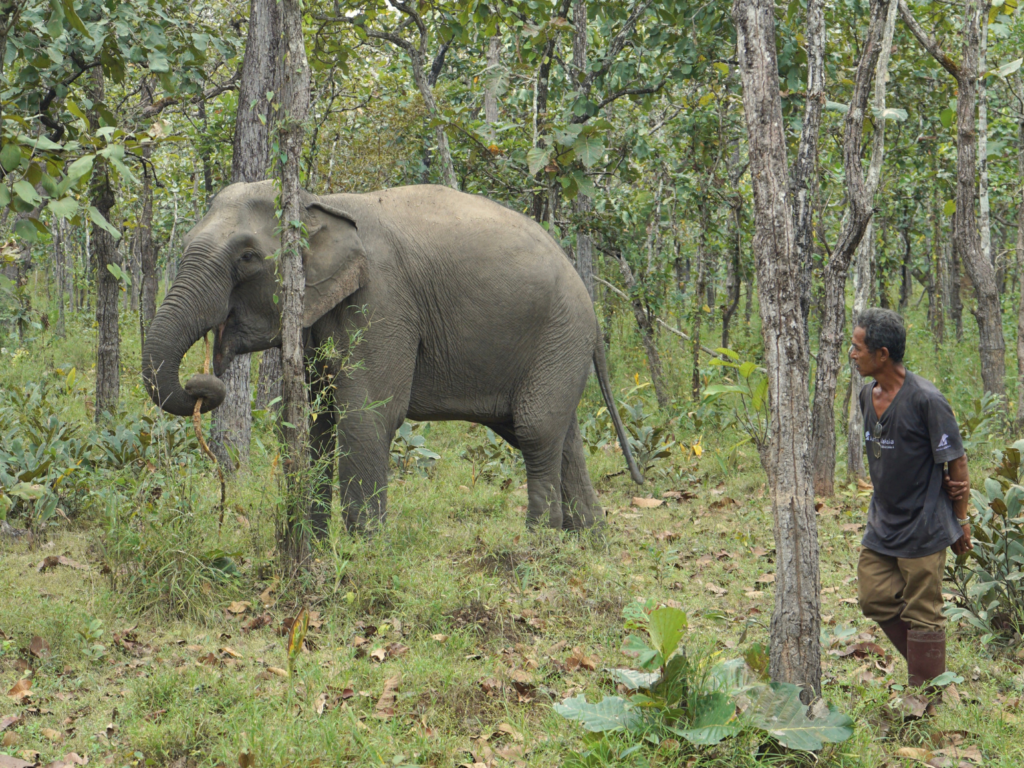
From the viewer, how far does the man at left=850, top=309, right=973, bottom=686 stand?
4.10 m

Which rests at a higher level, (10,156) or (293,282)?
(10,156)

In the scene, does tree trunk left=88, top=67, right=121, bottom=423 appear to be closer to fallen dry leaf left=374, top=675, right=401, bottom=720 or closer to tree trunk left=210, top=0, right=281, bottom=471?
tree trunk left=210, top=0, right=281, bottom=471

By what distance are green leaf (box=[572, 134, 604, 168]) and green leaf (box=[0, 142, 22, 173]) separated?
16.5 ft

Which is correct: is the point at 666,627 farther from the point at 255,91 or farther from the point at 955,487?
the point at 255,91

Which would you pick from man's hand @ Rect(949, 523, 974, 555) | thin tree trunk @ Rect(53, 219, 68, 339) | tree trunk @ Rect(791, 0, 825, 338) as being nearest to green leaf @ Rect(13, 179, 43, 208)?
man's hand @ Rect(949, 523, 974, 555)

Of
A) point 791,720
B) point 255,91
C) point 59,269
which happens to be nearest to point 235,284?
point 255,91

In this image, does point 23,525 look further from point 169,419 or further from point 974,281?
point 974,281

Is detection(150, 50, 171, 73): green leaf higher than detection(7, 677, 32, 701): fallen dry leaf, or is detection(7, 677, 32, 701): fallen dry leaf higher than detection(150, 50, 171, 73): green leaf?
detection(150, 50, 171, 73): green leaf

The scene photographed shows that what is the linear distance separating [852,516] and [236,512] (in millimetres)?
4930

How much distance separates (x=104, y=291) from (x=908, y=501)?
671 cm

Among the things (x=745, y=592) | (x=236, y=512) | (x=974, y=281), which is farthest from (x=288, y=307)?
(x=974, y=281)

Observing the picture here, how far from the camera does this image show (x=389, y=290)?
6219mm

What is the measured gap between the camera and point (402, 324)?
6242 millimetres

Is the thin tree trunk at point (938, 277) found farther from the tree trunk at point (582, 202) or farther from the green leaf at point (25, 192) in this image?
the green leaf at point (25, 192)
